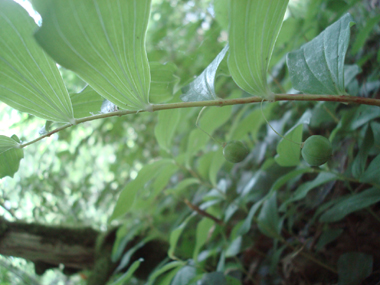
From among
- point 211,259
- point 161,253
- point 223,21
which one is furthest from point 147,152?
point 223,21

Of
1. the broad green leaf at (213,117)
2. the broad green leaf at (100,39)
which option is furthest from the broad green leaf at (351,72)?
the broad green leaf at (100,39)

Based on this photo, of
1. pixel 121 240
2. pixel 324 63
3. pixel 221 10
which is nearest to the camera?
pixel 324 63

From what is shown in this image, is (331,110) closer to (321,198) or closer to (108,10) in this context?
(321,198)

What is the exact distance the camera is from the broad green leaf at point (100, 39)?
0.53 m

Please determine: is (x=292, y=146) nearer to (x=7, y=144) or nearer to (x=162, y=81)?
(x=162, y=81)

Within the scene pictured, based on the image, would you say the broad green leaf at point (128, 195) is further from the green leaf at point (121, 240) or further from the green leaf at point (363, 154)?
the green leaf at point (363, 154)

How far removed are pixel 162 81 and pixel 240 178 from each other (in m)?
1.00

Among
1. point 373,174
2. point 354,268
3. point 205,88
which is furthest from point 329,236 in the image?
point 205,88

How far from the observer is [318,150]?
2.10 ft

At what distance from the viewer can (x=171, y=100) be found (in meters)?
0.97

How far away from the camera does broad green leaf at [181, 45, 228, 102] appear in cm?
68

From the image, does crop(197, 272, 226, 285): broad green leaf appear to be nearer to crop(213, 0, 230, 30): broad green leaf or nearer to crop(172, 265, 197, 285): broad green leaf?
crop(172, 265, 197, 285): broad green leaf

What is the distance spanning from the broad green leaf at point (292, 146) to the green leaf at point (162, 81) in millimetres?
419

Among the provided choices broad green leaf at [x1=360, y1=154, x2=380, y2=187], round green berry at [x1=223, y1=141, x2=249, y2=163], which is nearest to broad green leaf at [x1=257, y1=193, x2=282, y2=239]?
broad green leaf at [x1=360, y1=154, x2=380, y2=187]
